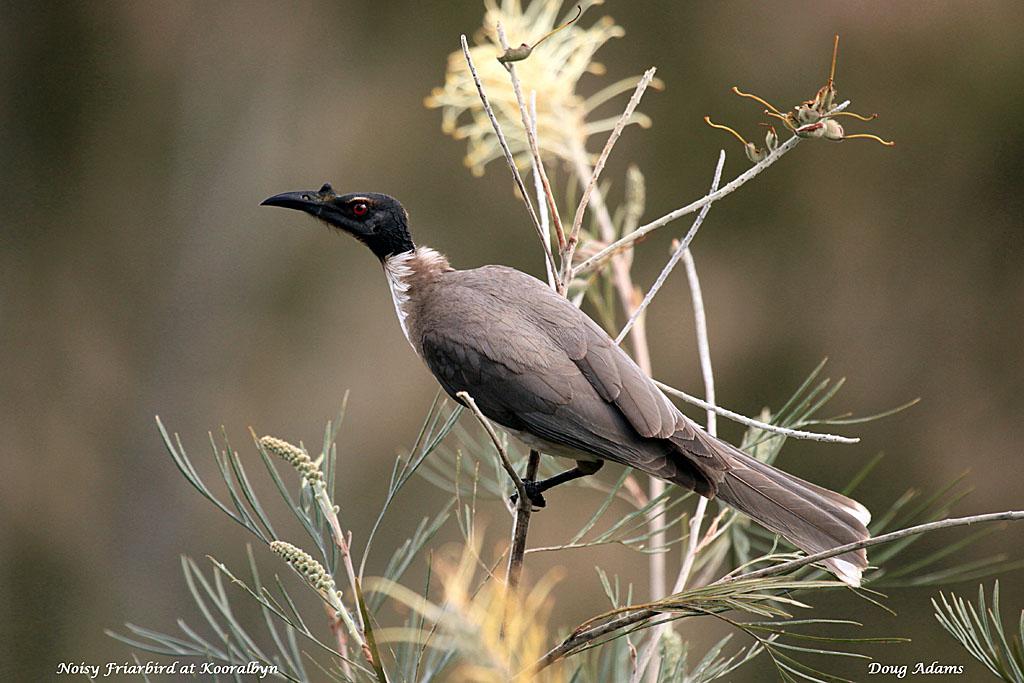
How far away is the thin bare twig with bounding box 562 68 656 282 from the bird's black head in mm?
389

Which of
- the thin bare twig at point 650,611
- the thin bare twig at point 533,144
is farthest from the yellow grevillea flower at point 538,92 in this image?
the thin bare twig at point 650,611

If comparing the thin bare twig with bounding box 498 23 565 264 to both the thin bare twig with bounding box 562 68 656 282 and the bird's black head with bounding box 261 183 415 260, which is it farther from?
the bird's black head with bounding box 261 183 415 260

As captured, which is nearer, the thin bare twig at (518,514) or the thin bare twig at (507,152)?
the thin bare twig at (518,514)

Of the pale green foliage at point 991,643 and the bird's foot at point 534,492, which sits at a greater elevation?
the pale green foliage at point 991,643

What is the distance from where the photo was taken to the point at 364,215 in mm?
1171

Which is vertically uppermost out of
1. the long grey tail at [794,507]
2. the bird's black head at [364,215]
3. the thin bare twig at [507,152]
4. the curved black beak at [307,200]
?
the thin bare twig at [507,152]

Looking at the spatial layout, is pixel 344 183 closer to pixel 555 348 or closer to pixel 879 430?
pixel 879 430

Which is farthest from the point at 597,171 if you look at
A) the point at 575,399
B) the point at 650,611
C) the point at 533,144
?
the point at 650,611

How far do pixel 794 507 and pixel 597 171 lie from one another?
1.01 feet

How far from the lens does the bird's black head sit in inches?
45.1

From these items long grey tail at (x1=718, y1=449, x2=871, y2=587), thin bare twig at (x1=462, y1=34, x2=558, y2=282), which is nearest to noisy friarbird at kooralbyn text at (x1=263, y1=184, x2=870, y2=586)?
long grey tail at (x1=718, y1=449, x2=871, y2=587)

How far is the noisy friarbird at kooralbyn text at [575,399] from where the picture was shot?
0.87 meters

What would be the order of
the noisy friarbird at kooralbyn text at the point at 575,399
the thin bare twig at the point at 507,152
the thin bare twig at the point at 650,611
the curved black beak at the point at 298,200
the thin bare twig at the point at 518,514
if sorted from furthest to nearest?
the curved black beak at the point at 298,200 → the noisy friarbird at kooralbyn text at the point at 575,399 → the thin bare twig at the point at 507,152 → the thin bare twig at the point at 518,514 → the thin bare twig at the point at 650,611

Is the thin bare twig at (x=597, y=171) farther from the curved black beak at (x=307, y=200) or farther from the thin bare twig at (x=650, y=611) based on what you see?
the curved black beak at (x=307, y=200)
